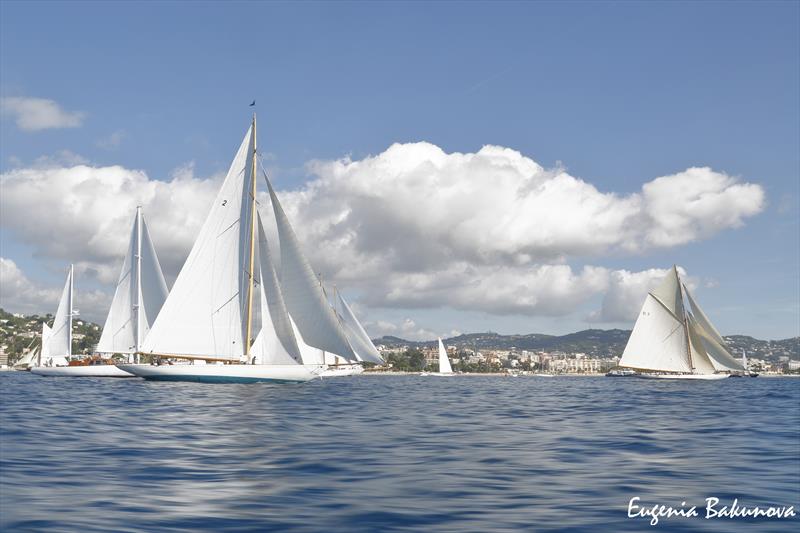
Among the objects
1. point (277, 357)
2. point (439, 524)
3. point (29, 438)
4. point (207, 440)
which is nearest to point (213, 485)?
point (439, 524)

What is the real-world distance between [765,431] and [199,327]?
4219 cm

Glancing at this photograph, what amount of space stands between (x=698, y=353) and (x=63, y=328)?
295 feet

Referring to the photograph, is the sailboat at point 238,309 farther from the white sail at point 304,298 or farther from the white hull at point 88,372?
the white hull at point 88,372

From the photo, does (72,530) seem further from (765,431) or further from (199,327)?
(199,327)

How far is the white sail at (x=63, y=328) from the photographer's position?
94.4 metres

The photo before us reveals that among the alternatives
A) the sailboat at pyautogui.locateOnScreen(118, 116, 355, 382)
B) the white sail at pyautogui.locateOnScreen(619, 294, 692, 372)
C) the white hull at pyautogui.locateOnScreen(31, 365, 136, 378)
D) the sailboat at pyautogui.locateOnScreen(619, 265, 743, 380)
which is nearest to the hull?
the sailboat at pyautogui.locateOnScreen(118, 116, 355, 382)

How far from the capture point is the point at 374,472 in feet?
45.9

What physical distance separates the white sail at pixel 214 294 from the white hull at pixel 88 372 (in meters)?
22.9

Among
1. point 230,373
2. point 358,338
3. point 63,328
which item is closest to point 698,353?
point 358,338

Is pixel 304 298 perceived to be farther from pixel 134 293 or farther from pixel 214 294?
pixel 134 293

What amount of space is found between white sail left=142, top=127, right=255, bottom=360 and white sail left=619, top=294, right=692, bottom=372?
65054mm

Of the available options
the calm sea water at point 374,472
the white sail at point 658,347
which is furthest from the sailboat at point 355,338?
the calm sea water at point 374,472

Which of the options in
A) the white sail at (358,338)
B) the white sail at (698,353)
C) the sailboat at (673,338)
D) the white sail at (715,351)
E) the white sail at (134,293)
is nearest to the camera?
the white sail at (134,293)

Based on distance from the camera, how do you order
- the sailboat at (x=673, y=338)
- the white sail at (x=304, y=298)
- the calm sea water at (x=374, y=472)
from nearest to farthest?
the calm sea water at (x=374, y=472), the white sail at (x=304, y=298), the sailboat at (x=673, y=338)
